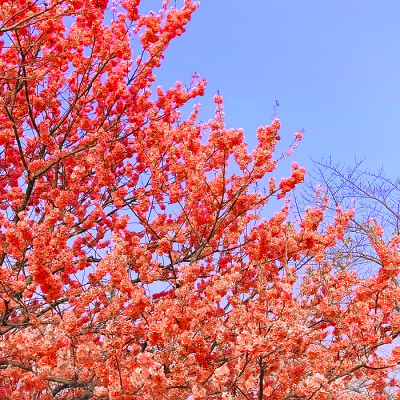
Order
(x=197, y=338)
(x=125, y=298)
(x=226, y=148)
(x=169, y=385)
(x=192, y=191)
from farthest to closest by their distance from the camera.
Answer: (x=192, y=191) < (x=226, y=148) < (x=125, y=298) < (x=197, y=338) < (x=169, y=385)

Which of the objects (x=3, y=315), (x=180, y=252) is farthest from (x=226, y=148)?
(x=3, y=315)

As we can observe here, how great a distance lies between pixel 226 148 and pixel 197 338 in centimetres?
204

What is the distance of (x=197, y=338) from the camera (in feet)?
12.6

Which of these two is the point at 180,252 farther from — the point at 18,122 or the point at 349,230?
the point at 349,230

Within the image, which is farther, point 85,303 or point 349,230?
point 349,230

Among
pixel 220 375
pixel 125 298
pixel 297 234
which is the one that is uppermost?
pixel 297 234

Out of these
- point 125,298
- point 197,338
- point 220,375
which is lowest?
point 220,375

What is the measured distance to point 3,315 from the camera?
426cm

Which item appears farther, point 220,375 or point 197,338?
point 197,338

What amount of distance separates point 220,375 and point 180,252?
309 cm

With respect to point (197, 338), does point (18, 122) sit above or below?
above

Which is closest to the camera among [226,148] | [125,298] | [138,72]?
[125,298]

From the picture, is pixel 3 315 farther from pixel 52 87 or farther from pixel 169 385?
pixel 52 87

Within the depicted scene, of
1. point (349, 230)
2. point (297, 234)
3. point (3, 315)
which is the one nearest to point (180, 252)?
point (297, 234)
